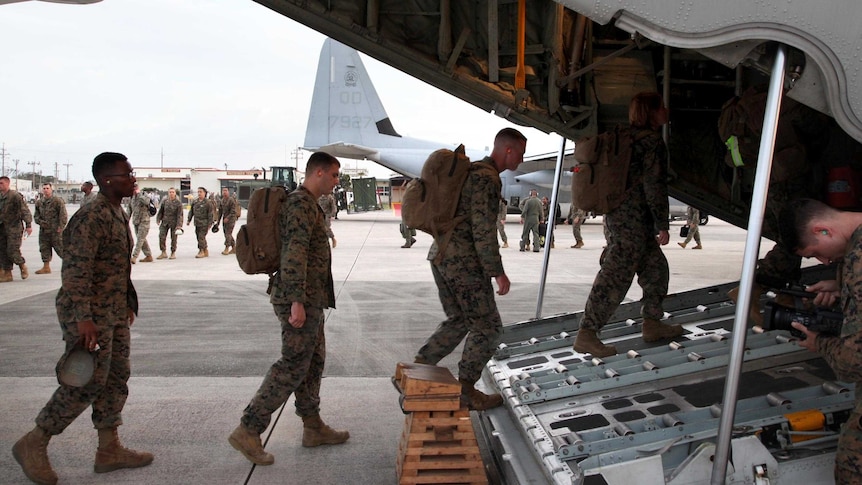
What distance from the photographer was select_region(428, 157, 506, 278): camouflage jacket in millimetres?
3998

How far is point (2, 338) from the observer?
7.14 m

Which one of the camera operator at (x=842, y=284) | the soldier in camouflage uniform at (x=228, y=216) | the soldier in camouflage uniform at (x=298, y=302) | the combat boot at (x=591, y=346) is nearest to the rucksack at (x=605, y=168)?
the combat boot at (x=591, y=346)

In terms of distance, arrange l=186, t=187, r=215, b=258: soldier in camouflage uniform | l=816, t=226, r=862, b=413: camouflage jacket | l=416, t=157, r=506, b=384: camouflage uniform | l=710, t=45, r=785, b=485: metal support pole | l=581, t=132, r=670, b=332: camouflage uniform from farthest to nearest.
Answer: l=186, t=187, r=215, b=258: soldier in camouflage uniform, l=581, t=132, r=670, b=332: camouflage uniform, l=416, t=157, r=506, b=384: camouflage uniform, l=710, t=45, r=785, b=485: metal support pole, l=816, t=226, r=862, b=413: camouflage jacket

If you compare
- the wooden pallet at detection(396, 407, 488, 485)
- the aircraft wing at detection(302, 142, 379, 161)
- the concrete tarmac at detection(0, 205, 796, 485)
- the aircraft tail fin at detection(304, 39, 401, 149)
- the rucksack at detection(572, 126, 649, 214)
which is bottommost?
the concrete tarmac at detection(0, 205, 796, 485)

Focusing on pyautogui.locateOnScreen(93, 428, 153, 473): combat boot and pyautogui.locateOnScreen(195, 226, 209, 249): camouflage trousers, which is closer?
pyautogui.locateOnScreen(93, 428, 153, 473): combat boot

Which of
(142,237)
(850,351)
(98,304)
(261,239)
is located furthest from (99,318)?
(142,237)

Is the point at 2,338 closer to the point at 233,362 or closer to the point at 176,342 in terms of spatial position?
the point at 176,342

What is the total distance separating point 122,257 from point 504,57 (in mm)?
3535

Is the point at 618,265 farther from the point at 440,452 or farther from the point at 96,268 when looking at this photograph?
the point at 96,268

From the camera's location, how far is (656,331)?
5.00 meters

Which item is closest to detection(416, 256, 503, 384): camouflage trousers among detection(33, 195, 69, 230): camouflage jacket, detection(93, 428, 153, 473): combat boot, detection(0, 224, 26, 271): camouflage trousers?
detection(93, 428, 153, 473): combat boot

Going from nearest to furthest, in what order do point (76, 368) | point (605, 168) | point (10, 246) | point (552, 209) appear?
point (76, 368) < point (605, 168) < point (552, 209) < point (10, 246)

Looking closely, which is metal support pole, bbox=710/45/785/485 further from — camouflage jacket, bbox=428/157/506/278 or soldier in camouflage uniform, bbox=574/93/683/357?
soldier in camouflage uniform, bbox=574/93/683/357

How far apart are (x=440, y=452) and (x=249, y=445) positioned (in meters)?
1.19
